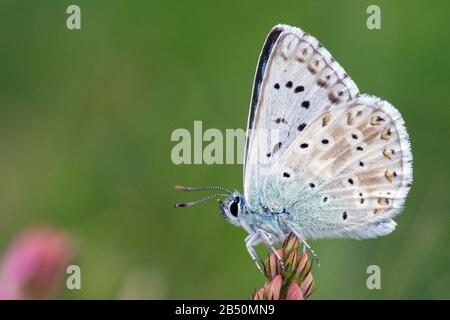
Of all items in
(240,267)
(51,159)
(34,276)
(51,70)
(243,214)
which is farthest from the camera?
(51,70)

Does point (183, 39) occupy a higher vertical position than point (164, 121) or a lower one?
higher

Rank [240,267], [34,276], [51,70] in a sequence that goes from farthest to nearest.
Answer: [51,70]
[240,267]
[34,276]

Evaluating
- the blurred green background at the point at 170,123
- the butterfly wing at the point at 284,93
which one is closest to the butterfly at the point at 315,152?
the butterfly wing at the point at 284,93

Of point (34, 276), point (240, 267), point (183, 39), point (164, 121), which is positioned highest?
point (183, 39)

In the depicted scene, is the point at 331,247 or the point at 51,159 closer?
the point at 331,247

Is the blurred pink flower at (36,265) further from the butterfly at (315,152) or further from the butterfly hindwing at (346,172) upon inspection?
the butterfly hindwing at (346,172)
